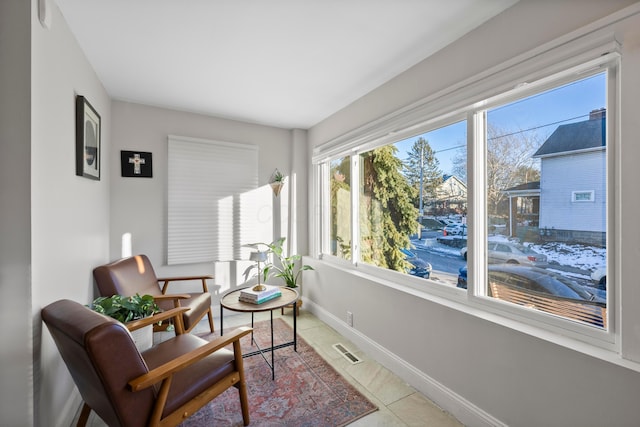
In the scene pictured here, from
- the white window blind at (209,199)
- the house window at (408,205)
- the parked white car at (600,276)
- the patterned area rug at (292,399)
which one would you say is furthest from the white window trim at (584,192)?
the white window blind at (209,199)

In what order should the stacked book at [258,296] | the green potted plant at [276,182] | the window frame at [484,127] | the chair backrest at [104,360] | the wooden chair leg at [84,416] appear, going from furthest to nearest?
the green potted plant at [276,182]
the stacked book at [258,296]
the wooden chair leg at [84,416]
the window frame at [484,127]
the chair backrest at [104,360]

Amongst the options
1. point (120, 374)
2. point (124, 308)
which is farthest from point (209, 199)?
point (120, 374)

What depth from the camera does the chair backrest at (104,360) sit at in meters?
1.16

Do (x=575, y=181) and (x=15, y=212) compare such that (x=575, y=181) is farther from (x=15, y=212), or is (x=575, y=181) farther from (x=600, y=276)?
(x=15, y=212)

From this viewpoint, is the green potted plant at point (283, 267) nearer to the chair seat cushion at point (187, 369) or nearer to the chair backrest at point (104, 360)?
the chair seat cushion at point (187, 369)

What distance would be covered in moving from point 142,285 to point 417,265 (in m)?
2.53

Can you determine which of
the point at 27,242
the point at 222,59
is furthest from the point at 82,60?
the point at 27,242

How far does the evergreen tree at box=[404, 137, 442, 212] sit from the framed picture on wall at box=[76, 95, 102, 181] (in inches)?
96.0

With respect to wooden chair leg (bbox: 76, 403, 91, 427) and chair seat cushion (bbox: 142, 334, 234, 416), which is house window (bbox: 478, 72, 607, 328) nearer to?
chair seat cushion (bbox: 142, 334, 234, 416)

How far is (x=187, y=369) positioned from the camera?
5.22 ft

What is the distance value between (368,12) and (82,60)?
6.75 feet

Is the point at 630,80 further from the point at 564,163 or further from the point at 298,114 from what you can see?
the point at 298,114

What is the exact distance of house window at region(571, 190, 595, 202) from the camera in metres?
1.37

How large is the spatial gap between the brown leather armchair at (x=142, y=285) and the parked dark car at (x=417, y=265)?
1.81 metres
